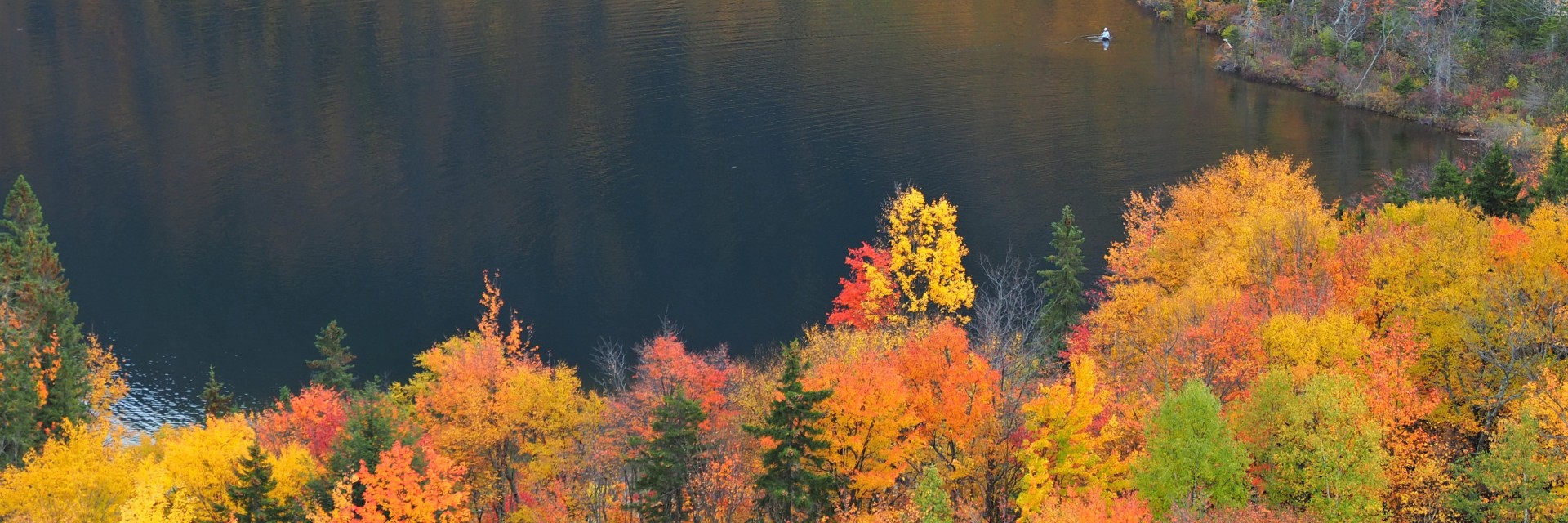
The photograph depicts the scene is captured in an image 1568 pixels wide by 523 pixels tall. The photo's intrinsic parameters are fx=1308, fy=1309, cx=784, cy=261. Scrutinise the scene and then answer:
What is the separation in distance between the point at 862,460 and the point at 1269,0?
307 ft

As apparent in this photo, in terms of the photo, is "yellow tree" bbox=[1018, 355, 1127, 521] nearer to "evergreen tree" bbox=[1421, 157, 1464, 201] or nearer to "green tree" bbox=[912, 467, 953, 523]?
"green tree" bbox=[912, 467, 953, 523]

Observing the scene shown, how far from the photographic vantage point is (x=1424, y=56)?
10919 centimetres

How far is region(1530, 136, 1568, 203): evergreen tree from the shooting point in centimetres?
5991

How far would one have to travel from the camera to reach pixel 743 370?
220 ft

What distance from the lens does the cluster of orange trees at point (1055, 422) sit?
130 ft

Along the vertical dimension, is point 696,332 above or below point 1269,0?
below

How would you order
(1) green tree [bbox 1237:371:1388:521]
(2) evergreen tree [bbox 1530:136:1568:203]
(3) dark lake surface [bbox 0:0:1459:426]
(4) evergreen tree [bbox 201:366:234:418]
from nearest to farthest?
1. (1) green tree [bbox 1237:371:1388:521]
2. (2) evergreen tree [bbox 1530:136:1568:203]
3. (4) evergreen tree [bbox 201:366:234:418]
4. (3) dark lake surface [bbox 0:0:1459:426]

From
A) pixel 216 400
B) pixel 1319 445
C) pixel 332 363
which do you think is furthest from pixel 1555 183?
pixel 216 400

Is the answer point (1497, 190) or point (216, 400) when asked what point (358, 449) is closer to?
point (216, 400)

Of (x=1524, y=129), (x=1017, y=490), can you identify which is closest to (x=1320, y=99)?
(x=1524, y=129)

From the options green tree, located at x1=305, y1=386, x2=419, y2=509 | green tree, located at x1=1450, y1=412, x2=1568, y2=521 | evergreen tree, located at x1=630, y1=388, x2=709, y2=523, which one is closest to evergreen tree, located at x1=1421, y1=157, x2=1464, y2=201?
green tree, located at x1=1450, y1=412, x2=1568, y2=521

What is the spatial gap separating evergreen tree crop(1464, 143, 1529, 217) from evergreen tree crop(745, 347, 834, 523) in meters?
36.3

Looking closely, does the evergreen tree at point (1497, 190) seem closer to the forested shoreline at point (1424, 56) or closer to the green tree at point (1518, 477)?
the green tree at point (1518, 477)

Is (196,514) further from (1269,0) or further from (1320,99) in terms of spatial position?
(1269,0)
